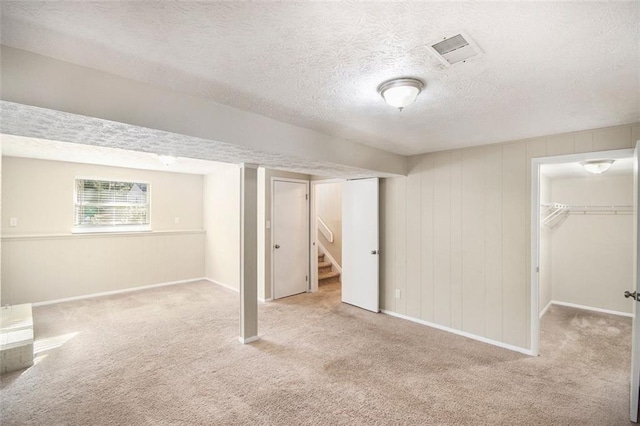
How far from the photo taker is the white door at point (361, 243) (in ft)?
14.7

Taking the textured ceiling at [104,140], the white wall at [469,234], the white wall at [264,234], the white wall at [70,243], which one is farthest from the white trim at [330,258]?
the textured ceiling at [104,140]

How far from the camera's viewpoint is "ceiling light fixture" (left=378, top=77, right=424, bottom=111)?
185 centimetres

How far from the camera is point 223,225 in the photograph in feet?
19.5

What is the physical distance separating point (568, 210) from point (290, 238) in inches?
185

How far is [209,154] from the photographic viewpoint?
2873mm

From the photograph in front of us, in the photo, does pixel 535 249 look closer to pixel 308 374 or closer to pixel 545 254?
pixel 545 254

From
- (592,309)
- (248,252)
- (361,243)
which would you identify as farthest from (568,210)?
(248,252)

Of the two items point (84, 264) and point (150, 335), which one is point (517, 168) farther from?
point (84, 264)

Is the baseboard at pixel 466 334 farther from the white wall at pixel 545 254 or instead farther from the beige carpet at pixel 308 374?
the white wall at pixel 545 254

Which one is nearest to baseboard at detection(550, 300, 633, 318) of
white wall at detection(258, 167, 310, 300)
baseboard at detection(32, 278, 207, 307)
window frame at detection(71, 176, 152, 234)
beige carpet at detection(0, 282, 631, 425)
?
beige carpet at detection(0, 282, 631, 425)

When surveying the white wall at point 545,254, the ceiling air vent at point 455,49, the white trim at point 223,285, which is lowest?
the white trim at point 223,285

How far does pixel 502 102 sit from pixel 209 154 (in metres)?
2.55

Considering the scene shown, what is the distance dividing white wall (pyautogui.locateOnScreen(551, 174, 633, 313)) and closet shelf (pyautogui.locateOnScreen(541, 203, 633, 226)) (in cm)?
7

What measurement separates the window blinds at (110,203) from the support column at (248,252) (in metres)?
3.67
